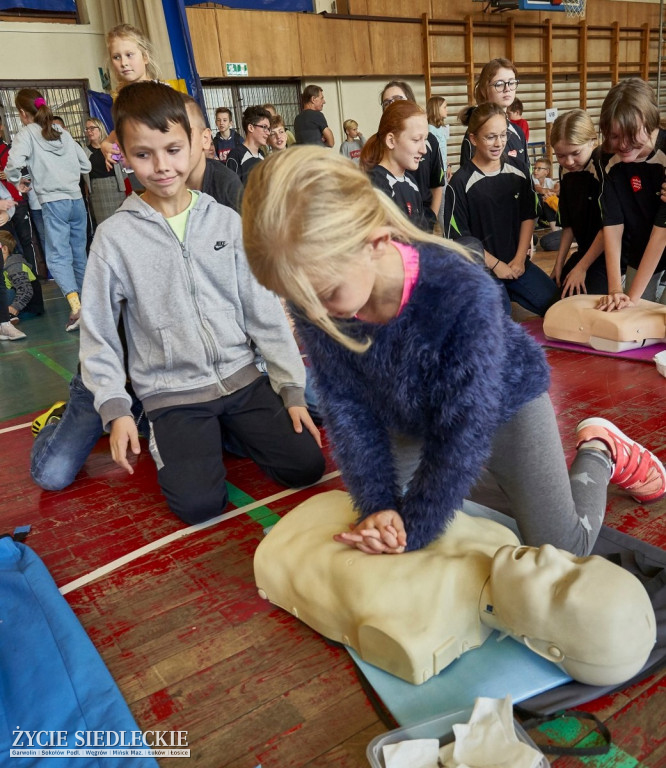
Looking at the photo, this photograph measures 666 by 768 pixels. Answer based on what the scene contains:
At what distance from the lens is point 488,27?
8352 mm

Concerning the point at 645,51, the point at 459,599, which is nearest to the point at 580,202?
the point at 459,599

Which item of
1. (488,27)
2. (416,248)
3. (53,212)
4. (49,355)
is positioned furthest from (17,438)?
(488,27)

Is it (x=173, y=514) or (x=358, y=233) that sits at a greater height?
(x=358, y=233)

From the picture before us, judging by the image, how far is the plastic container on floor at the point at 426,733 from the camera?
95 cm

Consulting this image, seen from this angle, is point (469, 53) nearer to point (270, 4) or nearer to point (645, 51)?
point (270, 4)

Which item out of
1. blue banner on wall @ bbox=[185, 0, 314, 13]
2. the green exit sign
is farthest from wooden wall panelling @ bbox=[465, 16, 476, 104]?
the green exit sign

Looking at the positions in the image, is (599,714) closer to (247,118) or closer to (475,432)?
(475,432)

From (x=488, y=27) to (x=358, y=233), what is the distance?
8731 mm

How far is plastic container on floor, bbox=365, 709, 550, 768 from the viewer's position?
0.95m

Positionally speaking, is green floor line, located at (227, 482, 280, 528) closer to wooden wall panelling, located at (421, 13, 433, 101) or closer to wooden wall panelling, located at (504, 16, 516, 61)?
wooden wall panelling, located at (421, 13, 433, 101)

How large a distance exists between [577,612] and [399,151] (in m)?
2.58

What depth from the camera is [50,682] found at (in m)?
1.19

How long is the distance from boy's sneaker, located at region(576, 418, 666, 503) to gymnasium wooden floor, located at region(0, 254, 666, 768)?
0.05 metres
